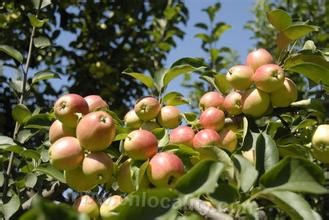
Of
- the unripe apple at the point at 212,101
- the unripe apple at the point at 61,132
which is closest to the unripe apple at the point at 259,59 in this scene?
the unripe apple at the point at 212,101

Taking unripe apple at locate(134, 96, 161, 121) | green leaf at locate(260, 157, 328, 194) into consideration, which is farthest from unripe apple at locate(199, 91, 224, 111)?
green leaf at locate(260, 157, 328, 194)

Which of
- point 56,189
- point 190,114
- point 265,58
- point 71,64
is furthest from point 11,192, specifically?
point 71,64

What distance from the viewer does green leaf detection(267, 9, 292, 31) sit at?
1.36 meters

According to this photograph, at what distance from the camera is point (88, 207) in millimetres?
1096

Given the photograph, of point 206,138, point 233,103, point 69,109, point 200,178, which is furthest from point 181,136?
point 200,178

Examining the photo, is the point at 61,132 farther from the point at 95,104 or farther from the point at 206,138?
the point at 206,138

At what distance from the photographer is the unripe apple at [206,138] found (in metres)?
1.17

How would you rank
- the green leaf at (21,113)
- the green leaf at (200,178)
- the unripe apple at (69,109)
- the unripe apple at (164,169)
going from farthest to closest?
the green leaf at (21,113) → the unripe apple at (69,109) → the unripe apple at (164,169) → the green leaf at (200,178)

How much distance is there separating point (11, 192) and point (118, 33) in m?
2.73

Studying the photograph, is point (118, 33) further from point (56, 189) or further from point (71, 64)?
point (56, 189)

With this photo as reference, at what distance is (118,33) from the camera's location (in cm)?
427

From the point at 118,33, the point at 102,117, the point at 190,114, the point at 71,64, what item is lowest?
the point at 71,64

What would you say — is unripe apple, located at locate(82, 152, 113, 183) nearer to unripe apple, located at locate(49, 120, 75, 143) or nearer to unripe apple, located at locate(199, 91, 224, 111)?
unripe apple, located at locate(49, 120, 75, 143)

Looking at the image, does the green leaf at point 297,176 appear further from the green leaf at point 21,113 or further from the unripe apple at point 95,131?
the green leaf at point 21,113
